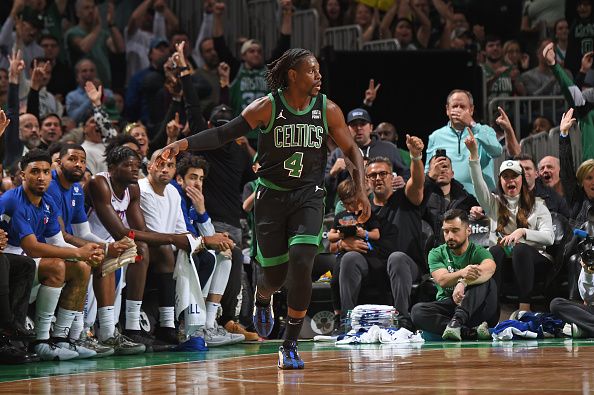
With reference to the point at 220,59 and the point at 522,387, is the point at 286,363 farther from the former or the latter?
the point at 220,59

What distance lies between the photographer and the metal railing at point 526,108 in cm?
1408

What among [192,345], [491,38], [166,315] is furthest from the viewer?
[491,38]

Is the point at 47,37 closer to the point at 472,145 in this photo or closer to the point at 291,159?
the point at 472,145

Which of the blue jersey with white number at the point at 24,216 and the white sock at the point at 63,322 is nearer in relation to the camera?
the blue jersey with white number at the point at 24,216

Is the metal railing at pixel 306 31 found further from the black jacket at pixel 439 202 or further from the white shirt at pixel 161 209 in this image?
the white shirt at pixel 161 209

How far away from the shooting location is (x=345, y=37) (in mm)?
15773

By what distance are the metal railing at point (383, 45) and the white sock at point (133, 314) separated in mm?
6556

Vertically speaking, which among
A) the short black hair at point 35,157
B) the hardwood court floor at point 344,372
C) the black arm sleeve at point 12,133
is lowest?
the hardwood court floor at point 344,372

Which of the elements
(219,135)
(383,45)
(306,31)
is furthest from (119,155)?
(383,45)

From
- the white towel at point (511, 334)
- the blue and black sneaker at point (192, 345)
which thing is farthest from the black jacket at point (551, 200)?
the blue and black sneaker at point (192, 345)

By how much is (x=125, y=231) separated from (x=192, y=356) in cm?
131

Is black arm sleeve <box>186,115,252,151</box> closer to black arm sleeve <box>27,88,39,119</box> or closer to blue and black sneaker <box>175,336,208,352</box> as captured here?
blue and black sneaker <box>175,336,208,352</box>

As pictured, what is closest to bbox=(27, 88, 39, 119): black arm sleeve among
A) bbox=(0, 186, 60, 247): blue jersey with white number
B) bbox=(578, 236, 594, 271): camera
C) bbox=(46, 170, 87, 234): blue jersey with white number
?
bbox=(46, 170, 87, 234): blue jersey with white number

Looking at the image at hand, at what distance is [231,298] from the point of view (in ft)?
37.6
